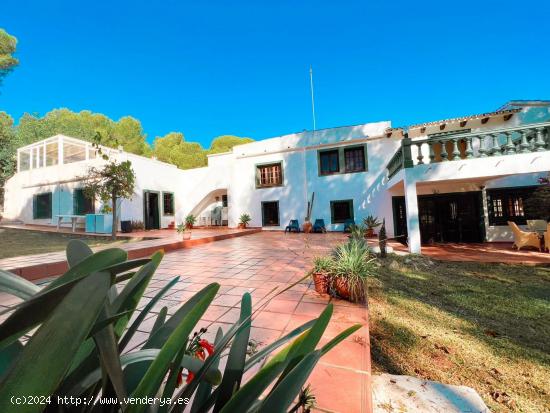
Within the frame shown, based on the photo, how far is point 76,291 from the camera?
38cm

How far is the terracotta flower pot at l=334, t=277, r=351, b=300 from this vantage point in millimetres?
2838

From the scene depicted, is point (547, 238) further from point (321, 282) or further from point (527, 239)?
point (321, 282)

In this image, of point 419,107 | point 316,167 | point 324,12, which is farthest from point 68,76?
point 419,107

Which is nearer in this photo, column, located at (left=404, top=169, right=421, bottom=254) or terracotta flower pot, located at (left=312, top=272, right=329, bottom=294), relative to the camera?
terracotta flower pot, located at (left=312, top=272, right=329, bottom=294)

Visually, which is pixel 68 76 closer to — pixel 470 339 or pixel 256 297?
pixel 256 297

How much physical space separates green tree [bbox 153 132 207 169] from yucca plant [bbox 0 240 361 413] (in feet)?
78.4

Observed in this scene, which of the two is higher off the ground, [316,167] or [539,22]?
[539,22]

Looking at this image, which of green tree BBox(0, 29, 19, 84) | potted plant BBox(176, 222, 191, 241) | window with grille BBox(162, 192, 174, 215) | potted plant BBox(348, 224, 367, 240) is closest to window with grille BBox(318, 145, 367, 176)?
potted plant BBox(348, 224, 367, 240)

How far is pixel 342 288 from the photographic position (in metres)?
2.86

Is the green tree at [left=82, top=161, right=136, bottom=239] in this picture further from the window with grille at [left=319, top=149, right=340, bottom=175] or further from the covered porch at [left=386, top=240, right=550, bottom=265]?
the covered porch at [left=386, top=240, right=550, bottom=265]

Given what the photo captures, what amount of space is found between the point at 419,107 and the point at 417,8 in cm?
696

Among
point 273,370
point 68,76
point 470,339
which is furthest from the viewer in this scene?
point 68,76

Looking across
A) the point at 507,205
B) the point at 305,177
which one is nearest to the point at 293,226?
the point at 305,177

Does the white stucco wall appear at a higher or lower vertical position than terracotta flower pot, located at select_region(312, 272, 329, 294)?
higher
